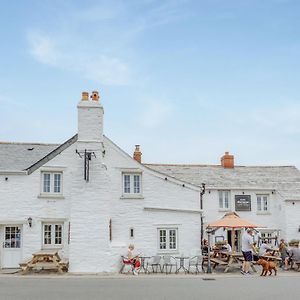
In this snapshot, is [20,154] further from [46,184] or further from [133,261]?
[133,261]

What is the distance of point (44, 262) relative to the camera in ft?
67.6

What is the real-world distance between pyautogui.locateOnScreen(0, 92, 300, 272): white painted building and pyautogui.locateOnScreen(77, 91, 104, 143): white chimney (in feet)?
0.15

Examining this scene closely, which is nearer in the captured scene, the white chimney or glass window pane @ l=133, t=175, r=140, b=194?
the white chimney

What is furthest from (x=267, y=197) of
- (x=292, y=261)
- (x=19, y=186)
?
(x=19, y=186)

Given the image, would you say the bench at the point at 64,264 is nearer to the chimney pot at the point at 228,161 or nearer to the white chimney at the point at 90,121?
the white chimney at the point at 90,121

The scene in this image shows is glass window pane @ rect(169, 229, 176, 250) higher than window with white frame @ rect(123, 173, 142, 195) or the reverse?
the reverse

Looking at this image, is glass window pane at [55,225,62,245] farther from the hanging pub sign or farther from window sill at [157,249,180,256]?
the hanging pub sign

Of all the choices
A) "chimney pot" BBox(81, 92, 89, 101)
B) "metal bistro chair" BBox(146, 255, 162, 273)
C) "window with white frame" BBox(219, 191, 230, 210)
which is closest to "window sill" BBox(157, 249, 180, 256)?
"metal bistro chair" BBox(146, 255, 162, 273)

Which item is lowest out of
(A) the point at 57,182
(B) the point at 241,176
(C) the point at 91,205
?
(C) the point at 91,205

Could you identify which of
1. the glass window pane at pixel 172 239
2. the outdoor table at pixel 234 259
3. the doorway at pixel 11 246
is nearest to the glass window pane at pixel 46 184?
Answer: the doorway at pixel 11 246

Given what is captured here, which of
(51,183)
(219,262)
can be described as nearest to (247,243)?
(219,262)

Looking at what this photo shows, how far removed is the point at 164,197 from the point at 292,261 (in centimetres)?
676

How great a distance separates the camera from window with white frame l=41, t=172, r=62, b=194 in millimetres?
22781

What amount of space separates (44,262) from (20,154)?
6.52 meters
